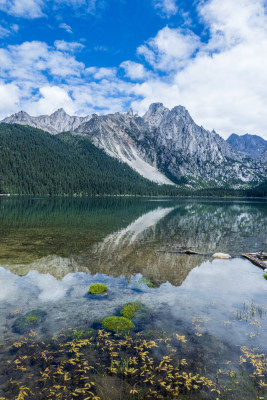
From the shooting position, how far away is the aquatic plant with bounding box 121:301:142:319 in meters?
18.5

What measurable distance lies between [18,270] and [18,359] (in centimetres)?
1596

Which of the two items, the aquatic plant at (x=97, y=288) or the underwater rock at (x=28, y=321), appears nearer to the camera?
the underwater rock at (x=28, y=321)

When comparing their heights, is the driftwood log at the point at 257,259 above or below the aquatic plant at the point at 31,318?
below

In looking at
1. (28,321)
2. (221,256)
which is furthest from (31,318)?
(221,256)

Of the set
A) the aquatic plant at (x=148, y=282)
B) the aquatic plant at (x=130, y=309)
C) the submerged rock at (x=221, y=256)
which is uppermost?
the aquatic plant at (x=130, y=309)

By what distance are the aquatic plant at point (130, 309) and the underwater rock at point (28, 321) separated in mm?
5776

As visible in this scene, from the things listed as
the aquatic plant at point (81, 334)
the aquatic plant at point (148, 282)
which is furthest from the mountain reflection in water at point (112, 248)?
the aquatic plant at point (81, 334)

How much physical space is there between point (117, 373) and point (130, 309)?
7045mm

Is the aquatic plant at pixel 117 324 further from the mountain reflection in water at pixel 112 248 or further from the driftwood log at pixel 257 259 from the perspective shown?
the driftwood log at pixel 257 259

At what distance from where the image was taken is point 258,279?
28094 mm

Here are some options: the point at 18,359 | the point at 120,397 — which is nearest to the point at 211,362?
the point at 120,397

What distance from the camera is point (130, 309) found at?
19.3 meters

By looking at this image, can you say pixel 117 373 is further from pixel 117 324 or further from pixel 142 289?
pixel 142 289

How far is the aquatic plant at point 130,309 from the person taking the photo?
18.5 meters
